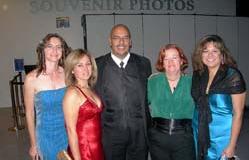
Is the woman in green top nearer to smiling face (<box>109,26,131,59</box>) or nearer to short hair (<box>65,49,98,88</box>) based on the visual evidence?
smiling face (<box>109,26,131,59</box>)

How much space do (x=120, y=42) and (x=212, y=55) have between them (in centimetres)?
82

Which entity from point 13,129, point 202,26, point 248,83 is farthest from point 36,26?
point 248,83

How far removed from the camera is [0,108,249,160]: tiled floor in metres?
4.22

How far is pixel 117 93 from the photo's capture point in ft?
8.55

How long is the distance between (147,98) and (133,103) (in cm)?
14

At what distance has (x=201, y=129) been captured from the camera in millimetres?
2217

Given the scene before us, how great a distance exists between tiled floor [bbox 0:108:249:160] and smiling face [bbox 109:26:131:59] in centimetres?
233

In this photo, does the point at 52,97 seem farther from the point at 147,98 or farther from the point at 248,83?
the point at 248,83

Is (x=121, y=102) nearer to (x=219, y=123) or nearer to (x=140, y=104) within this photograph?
(x=140, y=104)

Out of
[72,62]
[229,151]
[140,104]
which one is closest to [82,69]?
[72,62]

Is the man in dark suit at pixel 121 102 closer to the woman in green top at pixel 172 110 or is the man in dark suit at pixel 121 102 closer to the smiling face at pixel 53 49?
the woman in green top at pixel 172 110

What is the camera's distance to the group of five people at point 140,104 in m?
2.09

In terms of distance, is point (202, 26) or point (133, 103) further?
point (202, 26)

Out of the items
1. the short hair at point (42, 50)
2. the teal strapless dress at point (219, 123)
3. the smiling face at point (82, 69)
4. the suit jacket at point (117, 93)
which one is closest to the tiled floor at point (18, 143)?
the teal strapless dress at point (219, 123)
